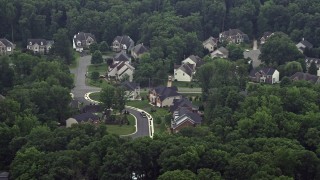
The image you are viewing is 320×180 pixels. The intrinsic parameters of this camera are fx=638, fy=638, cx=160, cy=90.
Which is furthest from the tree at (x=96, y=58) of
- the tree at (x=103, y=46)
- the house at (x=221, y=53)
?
the house at (x=221, y=53)

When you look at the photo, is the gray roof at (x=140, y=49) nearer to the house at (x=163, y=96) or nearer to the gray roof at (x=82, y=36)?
the gray roof at (x=82, y=36)

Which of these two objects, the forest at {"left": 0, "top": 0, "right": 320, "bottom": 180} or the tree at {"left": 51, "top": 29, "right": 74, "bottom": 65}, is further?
the tree at {"left": 51, "top": 29, "right": 74, "bottom": 65}

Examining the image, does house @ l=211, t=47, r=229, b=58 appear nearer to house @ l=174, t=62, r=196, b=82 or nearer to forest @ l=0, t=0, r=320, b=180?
forest @ l=0, t=0, r=320, b=180

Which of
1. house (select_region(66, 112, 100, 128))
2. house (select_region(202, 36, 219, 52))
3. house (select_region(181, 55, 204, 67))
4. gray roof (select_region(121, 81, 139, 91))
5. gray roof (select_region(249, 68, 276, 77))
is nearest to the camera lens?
house (select_region(66, 112, 100, 128))

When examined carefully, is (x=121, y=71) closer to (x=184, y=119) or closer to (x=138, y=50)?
(x=138, y=50)

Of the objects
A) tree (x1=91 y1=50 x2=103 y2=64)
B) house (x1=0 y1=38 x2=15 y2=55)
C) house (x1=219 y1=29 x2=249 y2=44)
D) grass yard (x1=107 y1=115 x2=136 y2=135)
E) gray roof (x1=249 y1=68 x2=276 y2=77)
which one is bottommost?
grass yard (x1=107 y1=115 x2=136 y2=135)

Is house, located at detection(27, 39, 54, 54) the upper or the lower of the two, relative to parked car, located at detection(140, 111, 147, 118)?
upper

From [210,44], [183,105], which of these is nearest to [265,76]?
[210,44]

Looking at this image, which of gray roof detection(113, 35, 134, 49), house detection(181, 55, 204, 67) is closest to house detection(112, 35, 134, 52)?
gray roof detection(113, 35, 134, 49)
